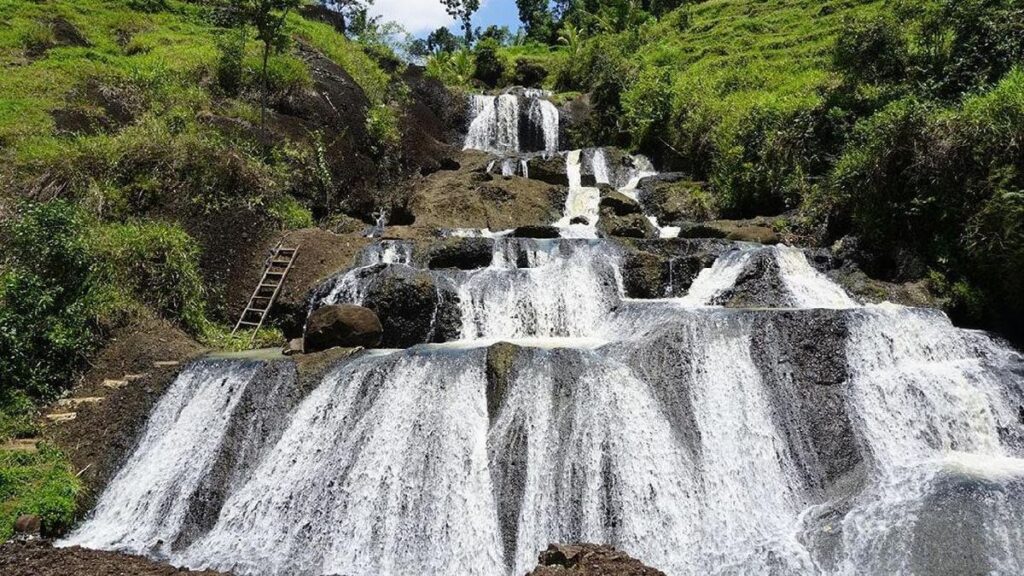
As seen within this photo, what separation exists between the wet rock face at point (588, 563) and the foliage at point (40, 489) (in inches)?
291

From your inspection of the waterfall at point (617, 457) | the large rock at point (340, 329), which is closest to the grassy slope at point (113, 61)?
the large rock at point (340, 329)

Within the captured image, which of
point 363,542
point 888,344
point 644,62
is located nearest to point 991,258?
point 888,344

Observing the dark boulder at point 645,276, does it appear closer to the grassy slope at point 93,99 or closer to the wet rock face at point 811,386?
the wet rock face at point 811,386

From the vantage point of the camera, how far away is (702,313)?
10.5 m

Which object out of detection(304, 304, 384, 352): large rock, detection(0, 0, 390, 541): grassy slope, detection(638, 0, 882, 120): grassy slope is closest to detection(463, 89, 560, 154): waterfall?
detection(0, 0, 390, 541): grassy slope

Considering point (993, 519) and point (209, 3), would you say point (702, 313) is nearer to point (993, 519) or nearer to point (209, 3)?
point (993, 519)

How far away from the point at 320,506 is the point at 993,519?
8633 mm

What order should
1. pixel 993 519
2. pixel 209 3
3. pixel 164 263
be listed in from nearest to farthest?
pixel 993 519
pixel 164 263
pixel 209 3

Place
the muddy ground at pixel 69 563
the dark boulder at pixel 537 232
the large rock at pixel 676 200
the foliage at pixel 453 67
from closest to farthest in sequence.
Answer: the muddy ground at pixel 69 563 → the dark boulder at pixel 537 232 → the large rock at pixel 676 200 → the foliage at pixel 453 67

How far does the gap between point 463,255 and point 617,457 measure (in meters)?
8.04

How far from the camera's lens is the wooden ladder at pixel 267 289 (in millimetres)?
14141

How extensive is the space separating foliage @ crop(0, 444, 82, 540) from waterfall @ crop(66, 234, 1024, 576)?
0.38 m

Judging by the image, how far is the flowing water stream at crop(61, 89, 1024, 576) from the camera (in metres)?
7.64

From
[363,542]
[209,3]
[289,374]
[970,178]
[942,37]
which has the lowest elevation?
[363,542]
